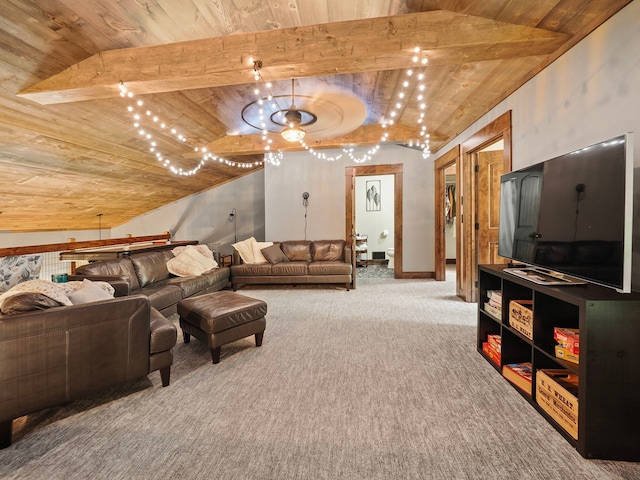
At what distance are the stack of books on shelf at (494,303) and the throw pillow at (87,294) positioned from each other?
119 inches

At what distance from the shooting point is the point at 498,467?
136cm

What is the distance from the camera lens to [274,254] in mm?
5520

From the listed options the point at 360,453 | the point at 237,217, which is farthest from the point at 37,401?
the point at 237,217

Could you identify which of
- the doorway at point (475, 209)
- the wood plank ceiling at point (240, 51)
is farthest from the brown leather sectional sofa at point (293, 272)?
the wood plank ceiling at point (240, 51)

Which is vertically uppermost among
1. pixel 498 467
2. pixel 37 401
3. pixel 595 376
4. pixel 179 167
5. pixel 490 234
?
pixel 179 167

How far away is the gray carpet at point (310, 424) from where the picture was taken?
137 cm

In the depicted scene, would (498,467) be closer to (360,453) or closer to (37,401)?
(360,453)

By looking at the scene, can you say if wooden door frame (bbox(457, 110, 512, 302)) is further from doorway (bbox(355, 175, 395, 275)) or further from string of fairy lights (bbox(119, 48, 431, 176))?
doorway (bbox(355, 175, 395, 275))

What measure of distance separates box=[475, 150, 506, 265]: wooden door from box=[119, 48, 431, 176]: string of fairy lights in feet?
3.67

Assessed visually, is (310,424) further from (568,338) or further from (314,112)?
(314,112)

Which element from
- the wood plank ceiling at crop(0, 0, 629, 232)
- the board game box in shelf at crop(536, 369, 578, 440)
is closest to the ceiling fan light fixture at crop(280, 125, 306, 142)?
the wood plank ceiling at crop(0, 0, 629, 232)

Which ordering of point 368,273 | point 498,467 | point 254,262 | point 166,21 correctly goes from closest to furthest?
point 498,467 → point 166,21 → point 254,262 → point 368,273

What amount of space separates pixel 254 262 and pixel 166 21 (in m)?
3.73

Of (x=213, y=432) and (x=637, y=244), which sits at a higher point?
(x=637, y=244)
